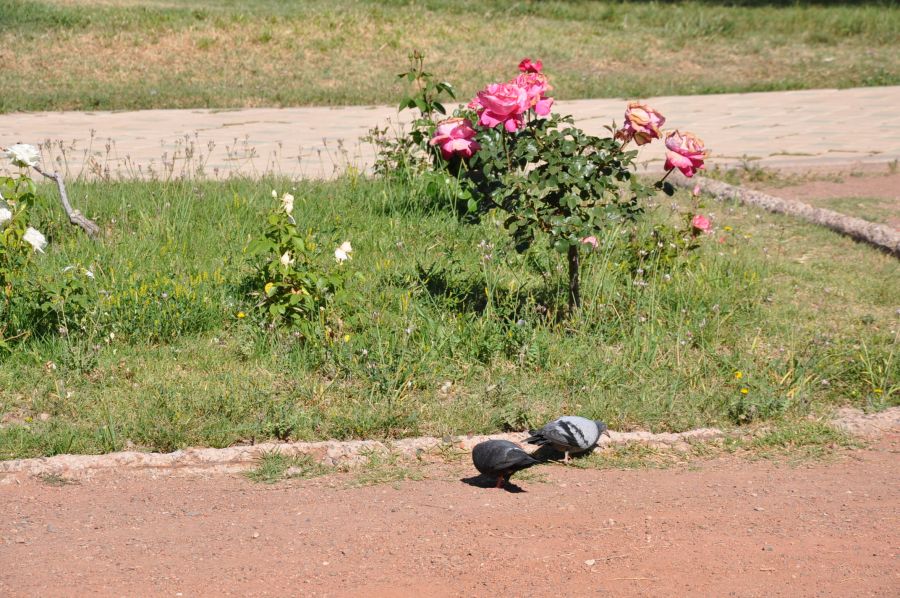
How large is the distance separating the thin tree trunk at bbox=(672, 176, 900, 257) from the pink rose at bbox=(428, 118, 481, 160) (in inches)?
81.9

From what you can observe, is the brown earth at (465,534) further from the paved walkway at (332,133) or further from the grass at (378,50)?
the grass at (378,50)

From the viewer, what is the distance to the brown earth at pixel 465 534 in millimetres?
2998

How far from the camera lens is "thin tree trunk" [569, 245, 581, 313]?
15.6 ft

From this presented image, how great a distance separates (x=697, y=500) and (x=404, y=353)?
1.39 m

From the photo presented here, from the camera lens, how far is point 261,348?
15.0ft

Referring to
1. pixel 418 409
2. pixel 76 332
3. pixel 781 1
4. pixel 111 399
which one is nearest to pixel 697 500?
pixel 418 409

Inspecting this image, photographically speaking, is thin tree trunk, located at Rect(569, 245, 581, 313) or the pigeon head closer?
the pigeon head

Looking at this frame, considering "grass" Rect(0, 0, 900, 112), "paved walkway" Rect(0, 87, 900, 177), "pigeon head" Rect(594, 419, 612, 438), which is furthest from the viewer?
"grass" Rect(0, 0, 900, 112)

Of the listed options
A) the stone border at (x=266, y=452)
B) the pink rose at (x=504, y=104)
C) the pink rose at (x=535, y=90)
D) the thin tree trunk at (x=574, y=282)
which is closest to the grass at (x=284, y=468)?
the stone border at (x=266, y=452)

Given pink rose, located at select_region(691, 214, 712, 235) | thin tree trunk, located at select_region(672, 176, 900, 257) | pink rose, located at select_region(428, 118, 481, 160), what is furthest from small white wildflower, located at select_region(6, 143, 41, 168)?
thin tree trunk, located at select_region(672, 176, 900, 257)

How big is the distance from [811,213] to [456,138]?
2624mm

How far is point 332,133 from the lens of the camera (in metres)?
9.80

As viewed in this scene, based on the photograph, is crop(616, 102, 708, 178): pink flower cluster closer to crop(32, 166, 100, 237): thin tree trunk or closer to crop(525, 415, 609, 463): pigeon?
crop(525, 415, 609, 463): pigeon

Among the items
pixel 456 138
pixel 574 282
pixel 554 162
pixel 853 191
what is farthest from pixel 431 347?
pixel 853 191
